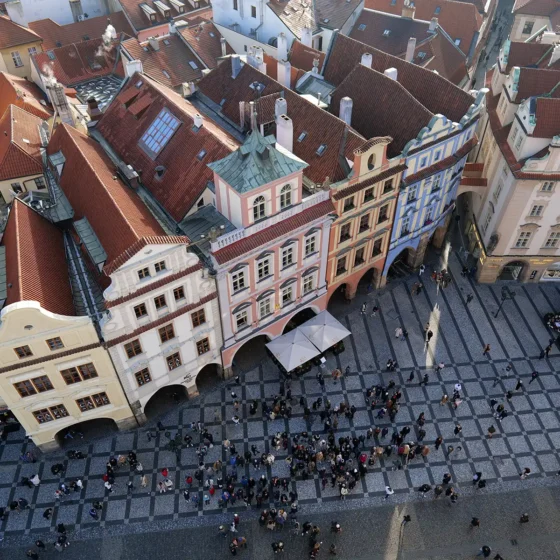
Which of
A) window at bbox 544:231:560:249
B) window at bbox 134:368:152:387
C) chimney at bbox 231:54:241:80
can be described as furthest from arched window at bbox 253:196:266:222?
window at bbox 544:231:560:249

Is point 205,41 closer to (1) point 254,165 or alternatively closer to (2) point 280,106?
(2) point 280,106

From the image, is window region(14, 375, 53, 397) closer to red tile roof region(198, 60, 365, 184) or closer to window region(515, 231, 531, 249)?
red tile roof region(198, 60, 365, 184)

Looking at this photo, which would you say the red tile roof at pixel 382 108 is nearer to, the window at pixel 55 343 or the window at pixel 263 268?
the window at pixel 263 268

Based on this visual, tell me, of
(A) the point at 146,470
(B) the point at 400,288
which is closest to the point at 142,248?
(A) the point at 146,470

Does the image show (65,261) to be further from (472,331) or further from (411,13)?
(411,13)

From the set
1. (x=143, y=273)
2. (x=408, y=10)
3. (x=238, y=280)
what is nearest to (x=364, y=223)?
(x=238, y=280)

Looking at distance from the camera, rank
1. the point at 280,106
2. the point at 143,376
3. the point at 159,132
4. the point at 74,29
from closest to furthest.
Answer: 1. the point at 143,376
2. the point at 280,106
3. the point at 159,132
4. the point at 74,29
